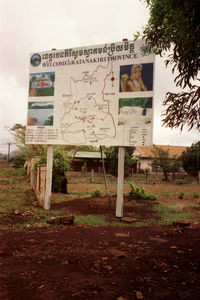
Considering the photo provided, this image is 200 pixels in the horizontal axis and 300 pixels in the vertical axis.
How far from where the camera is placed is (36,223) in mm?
6508

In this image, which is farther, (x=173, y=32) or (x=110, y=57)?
(x=110, y=57)

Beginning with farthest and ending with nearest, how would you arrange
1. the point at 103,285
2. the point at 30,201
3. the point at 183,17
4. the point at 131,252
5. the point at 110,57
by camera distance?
the point at 30,201, the point at 110,57, the point at 131,252, the point at 183,17, the point at 103,285

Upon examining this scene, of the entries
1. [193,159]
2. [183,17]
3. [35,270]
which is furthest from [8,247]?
[193,159]

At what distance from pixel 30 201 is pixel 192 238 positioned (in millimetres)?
5979

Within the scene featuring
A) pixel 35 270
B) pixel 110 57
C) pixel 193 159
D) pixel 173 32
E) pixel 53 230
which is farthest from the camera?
pixel 193 159

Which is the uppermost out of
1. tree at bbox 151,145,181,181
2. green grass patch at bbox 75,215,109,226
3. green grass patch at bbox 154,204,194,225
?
tree at bbox 151,145,181,181

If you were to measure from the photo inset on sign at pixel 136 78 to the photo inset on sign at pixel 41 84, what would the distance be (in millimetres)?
2334

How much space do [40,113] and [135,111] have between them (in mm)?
3137

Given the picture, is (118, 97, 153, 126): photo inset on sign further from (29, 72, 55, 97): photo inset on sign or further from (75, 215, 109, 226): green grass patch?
(75, 215, 109, 226): green grass patch

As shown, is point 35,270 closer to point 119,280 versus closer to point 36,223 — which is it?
point 119,280

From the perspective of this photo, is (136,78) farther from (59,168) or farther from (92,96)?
(59,168)

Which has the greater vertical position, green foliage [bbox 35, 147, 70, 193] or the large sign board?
the large sign board

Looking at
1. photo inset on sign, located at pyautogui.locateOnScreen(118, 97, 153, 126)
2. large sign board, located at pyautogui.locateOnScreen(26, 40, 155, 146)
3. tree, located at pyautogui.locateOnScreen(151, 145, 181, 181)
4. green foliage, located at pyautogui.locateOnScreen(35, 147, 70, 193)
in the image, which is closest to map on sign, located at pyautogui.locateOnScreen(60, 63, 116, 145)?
large sign board, located at pyautogui.locateOnScreen(26, 40, 155, 146)

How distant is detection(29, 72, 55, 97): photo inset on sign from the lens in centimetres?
830
